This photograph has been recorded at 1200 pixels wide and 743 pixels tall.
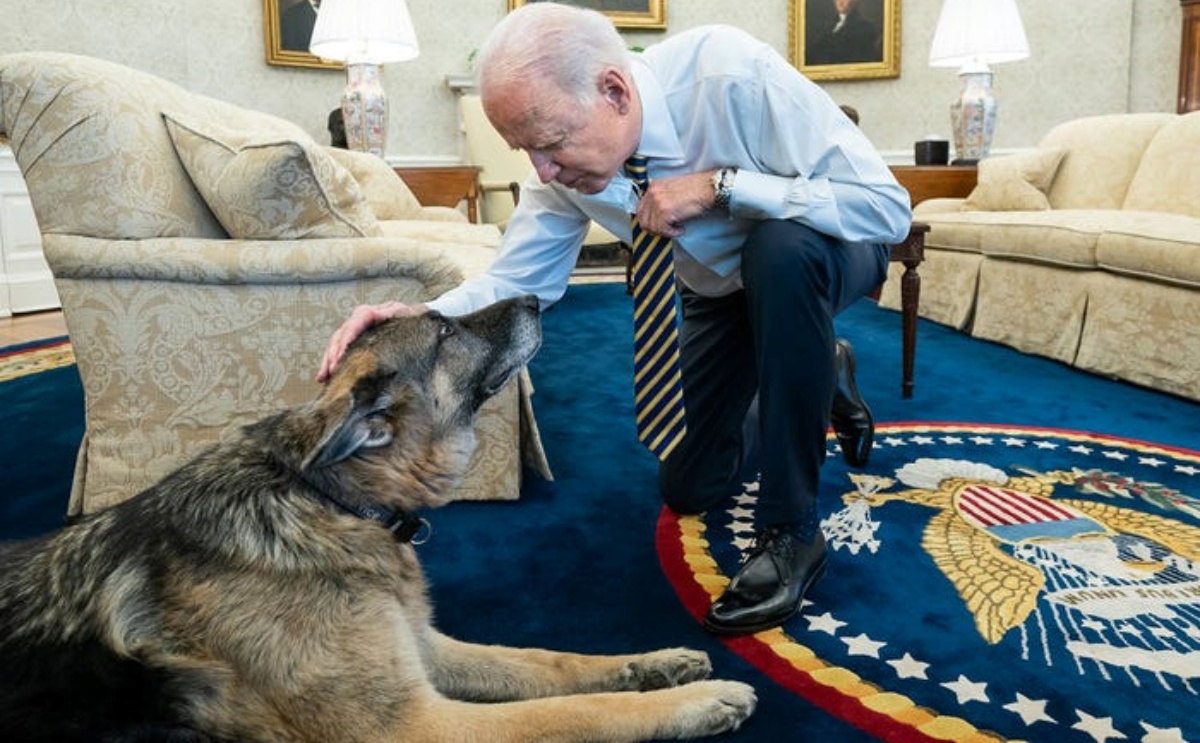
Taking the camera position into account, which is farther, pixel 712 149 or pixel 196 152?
pixel 196 152

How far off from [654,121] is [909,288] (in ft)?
6.23

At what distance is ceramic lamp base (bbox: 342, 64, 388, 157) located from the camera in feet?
17.5

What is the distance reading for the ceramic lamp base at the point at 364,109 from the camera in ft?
17.5

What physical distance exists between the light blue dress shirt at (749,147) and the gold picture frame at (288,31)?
17.3 ft

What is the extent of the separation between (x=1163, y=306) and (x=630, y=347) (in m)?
2.21

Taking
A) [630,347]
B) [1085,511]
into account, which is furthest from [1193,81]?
[1085,511]

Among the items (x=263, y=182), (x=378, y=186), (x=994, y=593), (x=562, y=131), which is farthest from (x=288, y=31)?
(x=994, y=593)

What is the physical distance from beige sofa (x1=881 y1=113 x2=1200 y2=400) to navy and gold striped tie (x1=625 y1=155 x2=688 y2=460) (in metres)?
2.30

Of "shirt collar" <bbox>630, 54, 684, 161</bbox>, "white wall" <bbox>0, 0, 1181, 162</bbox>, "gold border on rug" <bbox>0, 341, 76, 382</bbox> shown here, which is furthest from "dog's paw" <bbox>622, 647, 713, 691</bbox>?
"white wall" <bbox>0, 0, 1181, 162</bbox>

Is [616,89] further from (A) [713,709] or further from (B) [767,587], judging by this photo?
(A) [713,709]

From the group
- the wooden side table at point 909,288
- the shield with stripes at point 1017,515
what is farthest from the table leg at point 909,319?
the shield with stripes at point 1017,515

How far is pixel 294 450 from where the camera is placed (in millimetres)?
1323

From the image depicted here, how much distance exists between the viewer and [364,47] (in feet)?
17.3

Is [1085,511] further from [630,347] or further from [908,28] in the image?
[908,28]
